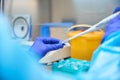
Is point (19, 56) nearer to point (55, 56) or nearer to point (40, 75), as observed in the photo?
point (40, 75)

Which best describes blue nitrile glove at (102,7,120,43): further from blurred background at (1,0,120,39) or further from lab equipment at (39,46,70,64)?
blurred background at (1,0,120,39)

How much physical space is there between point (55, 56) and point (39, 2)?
3.69ft

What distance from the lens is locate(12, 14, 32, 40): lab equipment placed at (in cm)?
174

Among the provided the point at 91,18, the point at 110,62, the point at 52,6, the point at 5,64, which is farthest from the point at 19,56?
the point at 52,6

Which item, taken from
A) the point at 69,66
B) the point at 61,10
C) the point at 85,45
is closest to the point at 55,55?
the point at 69,66

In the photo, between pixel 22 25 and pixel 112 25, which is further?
pixel 22 25

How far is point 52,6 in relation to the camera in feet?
6.02

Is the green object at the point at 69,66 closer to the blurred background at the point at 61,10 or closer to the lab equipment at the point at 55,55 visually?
the lab equipment at the point at 55,55

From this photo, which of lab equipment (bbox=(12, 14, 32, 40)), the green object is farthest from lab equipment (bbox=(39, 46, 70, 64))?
lab equipment (bbox=(12, 14, 32, 40))

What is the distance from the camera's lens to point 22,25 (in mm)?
1787

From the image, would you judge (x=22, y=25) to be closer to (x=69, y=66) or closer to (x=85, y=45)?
(x=85, y=45)

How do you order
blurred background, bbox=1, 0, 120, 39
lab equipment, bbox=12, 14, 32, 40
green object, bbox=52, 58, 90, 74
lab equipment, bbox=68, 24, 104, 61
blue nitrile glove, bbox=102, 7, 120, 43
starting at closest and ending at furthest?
green object, bbox=52, 58, 90, 74
blue nitrile glove, bbox=102, 7, 120, 43
lab equipment, bbox=68, 24, 104, 61
blurred background, bbox=1, 0, 120, 39
lab equipment, bbox=12, 14, 32, 40

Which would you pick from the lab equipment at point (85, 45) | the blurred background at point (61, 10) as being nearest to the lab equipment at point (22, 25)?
the blurred background at point (61, 10)

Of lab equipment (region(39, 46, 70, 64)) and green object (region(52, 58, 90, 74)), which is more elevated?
lab equipment (region(39, 46, 70, 64))
